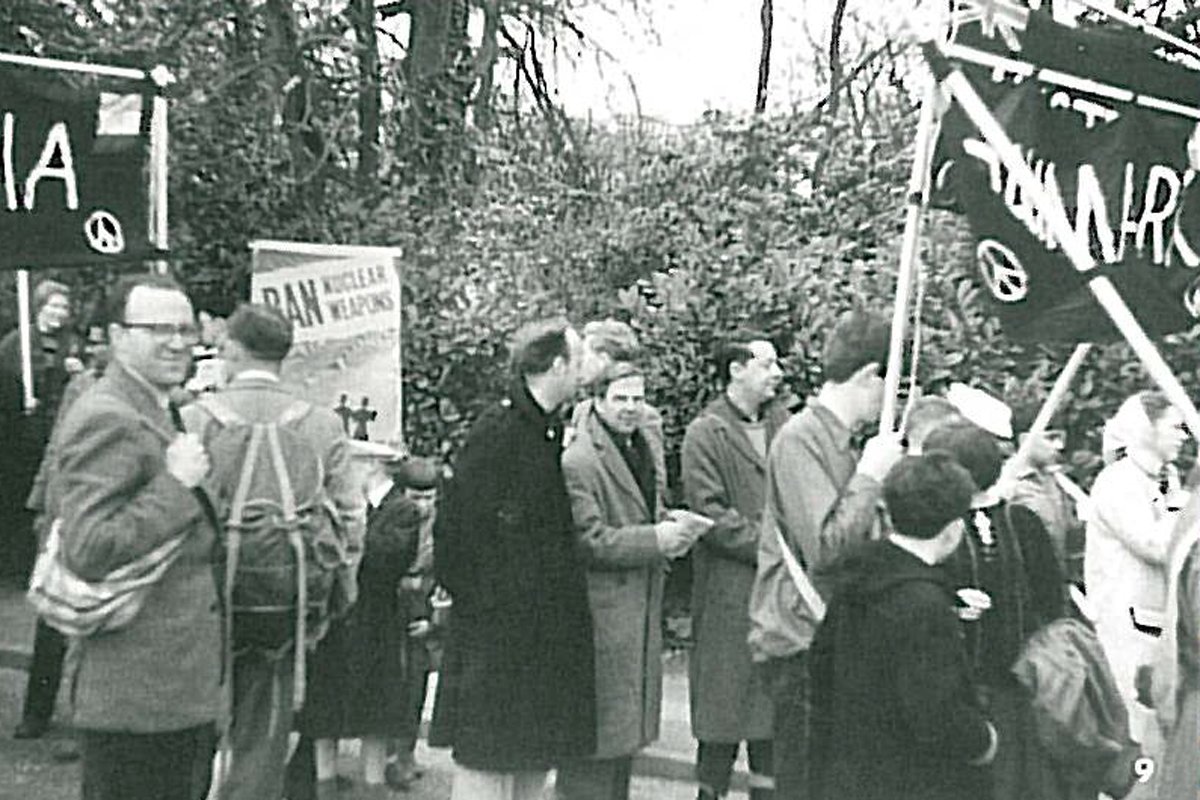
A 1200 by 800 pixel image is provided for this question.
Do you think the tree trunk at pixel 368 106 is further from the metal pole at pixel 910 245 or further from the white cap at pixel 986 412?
the metal pole at pixel 910 245

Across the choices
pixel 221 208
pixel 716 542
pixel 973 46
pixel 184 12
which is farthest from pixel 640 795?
pixel 184 12

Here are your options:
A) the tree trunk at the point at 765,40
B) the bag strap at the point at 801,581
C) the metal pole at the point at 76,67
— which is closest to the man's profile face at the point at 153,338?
the metal pole at the point at 76,67

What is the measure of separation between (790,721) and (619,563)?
2.92 ft

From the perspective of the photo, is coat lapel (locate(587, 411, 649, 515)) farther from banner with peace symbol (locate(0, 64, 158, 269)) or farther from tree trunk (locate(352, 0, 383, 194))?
tree trunk (locate(352, 0, 383, 194))

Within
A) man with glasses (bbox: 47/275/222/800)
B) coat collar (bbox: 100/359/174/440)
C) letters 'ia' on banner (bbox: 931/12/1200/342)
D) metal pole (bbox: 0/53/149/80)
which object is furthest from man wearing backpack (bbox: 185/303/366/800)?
letters 'ia' on banner (bbox: 931/12/1200/342)

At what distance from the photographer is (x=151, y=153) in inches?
313

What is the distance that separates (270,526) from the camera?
666 cm

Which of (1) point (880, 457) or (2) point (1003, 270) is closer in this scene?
(2) point (1003, 270)

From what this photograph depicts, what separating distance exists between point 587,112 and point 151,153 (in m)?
10.2

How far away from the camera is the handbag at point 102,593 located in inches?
229

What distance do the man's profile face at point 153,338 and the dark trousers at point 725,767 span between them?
2.82m

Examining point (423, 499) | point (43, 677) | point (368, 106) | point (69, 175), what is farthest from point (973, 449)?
point (368, 106)

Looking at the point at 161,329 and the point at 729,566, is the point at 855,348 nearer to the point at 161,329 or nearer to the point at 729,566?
the point at 729,566

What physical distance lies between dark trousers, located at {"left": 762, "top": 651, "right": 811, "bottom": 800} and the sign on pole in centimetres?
382
